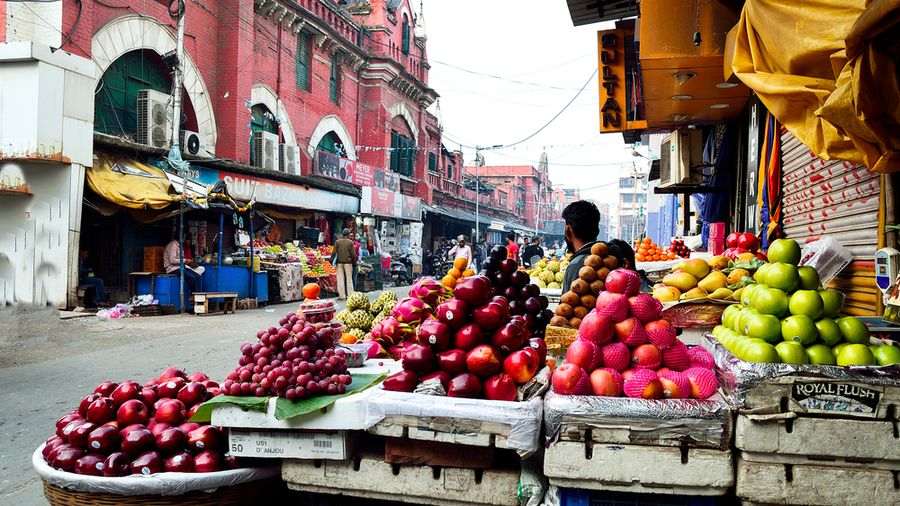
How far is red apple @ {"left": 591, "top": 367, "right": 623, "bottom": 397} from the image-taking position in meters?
2.64

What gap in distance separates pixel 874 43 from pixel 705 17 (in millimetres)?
4193

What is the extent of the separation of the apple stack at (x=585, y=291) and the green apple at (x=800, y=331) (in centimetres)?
115

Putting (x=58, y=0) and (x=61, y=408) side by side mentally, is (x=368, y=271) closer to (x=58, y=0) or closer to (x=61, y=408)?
(x=58, y=0)

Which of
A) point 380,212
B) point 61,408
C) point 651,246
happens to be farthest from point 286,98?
point 61,408

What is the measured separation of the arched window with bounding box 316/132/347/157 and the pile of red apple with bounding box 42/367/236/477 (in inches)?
884

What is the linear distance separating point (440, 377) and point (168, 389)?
167cm

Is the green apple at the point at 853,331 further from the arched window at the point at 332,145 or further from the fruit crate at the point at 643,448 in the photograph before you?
the arched window at the point at 332,145

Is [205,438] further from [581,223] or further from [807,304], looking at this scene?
[581,223]

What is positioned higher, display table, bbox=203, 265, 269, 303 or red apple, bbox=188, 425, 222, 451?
display table, bbox=203, 265, 269, 303

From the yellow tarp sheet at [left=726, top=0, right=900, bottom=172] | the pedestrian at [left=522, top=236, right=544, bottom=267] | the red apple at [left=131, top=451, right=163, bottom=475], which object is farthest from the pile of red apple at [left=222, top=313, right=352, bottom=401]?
the pedestrian at [left=522, top=236, right=544, bottom=267]

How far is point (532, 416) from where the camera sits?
261 cm

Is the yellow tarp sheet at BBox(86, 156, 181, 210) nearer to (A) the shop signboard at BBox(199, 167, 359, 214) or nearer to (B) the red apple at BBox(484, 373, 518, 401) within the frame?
(A) the shop signboard at BBox(199, 167, 359, 214)

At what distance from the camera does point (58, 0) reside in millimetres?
13039

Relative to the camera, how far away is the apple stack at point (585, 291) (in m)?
3.74
